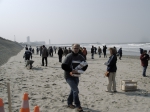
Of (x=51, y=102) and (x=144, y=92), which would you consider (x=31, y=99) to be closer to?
(x=51, y=102)

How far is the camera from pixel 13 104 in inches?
213

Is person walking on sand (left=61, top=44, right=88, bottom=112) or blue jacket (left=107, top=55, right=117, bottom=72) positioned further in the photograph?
blue jacket (left=107, top=55, right=117, bottom=72)

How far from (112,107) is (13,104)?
3105 millimetres

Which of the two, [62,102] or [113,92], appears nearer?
[62,102]

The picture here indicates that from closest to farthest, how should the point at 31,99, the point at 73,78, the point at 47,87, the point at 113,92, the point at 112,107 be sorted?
1. the point at 73,78
2. the point at 112,107
3. the point at 31,99
4. the point at 113,92
5. the point at 47,87

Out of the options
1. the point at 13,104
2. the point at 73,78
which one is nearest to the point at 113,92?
the point at 73,78

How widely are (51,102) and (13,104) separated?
119 centimetres

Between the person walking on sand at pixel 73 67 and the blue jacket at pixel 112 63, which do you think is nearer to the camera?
the person walking on sand at pixel 73 67

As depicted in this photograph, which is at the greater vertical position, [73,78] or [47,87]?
[73,78]

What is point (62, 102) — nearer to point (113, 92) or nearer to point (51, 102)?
point (51, 102)

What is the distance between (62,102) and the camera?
5727mm

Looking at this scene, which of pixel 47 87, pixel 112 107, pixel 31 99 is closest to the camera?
pixel 112 107

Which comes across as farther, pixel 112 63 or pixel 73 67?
pixel 112 63

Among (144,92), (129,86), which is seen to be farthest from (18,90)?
(144,92)
